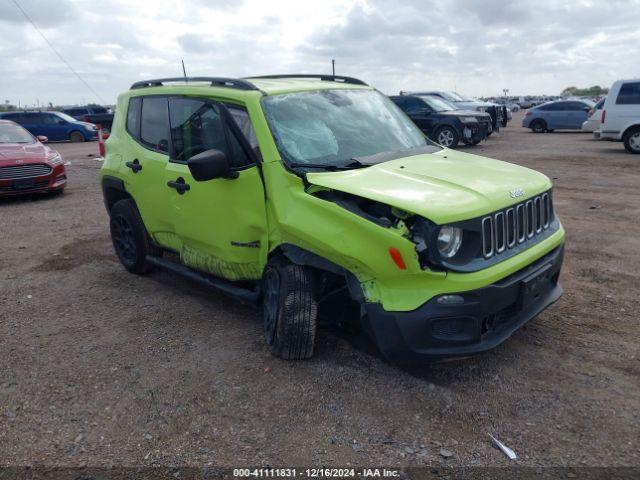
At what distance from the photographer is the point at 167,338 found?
439 centimetres

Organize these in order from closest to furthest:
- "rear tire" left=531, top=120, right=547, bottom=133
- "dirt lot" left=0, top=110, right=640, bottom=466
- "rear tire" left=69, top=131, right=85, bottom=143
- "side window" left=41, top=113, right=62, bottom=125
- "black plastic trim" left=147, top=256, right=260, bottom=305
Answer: "dirt lot" left=0, top=110, right=640, bottom=466
"black plastic trim" left=147, top=256, right=260, bottom=305
"rear tire" left=531, top=120, right=547, bottom=133
"side window" left=41, top=113, right=62, bottom=125
"rear tire" left=69, top=131, right=85, bottom=143

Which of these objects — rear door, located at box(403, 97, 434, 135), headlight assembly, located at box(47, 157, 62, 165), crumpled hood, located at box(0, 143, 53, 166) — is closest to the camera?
crumpled hood, located at box(0, 143, 53, 166)

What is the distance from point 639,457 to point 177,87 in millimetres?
4329

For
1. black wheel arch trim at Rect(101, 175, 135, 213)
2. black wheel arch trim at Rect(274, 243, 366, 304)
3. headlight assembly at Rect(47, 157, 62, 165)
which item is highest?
headlight assembly at Rect(47, 157, 62, 165)

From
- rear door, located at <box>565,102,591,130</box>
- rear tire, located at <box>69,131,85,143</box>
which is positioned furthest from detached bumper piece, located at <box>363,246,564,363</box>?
rear tire, located at <box>69,131,85,143</box>

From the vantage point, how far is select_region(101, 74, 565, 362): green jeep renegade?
3146 mm

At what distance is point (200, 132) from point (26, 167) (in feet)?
24.7

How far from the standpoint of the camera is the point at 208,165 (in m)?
3.77

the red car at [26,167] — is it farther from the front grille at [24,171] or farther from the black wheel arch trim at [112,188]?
the black wheel arch trim at [112,188]

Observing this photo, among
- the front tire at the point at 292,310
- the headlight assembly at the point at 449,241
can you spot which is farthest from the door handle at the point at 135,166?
the headlight assembly at the point at 449,241

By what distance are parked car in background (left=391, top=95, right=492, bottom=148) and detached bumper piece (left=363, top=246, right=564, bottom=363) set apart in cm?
1434

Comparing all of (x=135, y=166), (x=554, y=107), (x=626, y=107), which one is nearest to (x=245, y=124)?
(x=135, y=166)

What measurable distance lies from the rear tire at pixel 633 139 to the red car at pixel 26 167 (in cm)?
1401

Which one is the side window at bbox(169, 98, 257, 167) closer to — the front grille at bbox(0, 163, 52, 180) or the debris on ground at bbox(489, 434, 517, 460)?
the debris on ground at bbox(489, 434, 517, 460)
